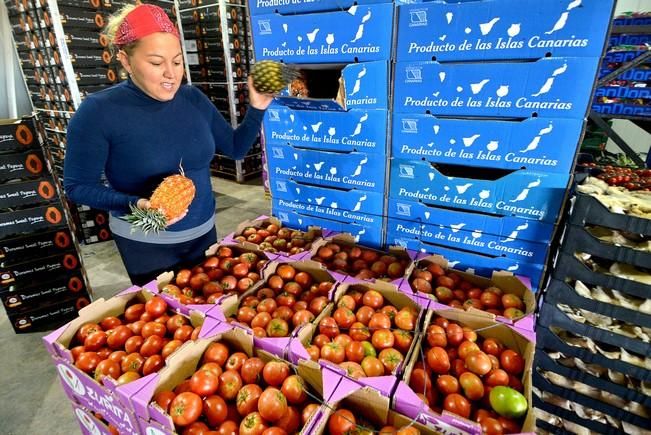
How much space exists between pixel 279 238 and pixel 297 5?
52.1 inches

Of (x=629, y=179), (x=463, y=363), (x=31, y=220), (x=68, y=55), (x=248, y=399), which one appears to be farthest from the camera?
(x=68, y=55)

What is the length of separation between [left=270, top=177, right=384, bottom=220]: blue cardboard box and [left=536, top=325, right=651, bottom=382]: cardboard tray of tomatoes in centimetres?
98

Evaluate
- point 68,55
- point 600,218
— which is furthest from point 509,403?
point 68,55

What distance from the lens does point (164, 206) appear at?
4.98ft

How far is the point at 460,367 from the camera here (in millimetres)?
1400

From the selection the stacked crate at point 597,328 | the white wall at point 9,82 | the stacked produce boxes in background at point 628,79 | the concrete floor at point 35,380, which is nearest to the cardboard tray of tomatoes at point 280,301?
the stacked crate at point 597,328

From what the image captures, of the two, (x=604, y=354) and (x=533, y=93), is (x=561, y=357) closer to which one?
(x=604, y=354)

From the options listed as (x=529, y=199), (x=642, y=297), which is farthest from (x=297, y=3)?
(x=642, y=297)

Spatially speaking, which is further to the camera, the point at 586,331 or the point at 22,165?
the point at 22,165

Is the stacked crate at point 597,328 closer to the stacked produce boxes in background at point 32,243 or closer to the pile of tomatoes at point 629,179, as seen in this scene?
the pile of tomatoes at point 629,179

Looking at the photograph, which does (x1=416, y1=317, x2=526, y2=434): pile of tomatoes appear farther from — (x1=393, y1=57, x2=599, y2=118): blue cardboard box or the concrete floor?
the concrete floor

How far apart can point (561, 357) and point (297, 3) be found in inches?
85.0

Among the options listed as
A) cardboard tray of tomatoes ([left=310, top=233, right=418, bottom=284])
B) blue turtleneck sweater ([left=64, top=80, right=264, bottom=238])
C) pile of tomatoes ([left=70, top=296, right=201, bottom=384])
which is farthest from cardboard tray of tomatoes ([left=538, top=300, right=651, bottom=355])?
blue turtleneck sweater ([left=64, top=80, right=264, bottom=238])

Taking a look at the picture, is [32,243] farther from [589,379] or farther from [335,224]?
[589,379]
